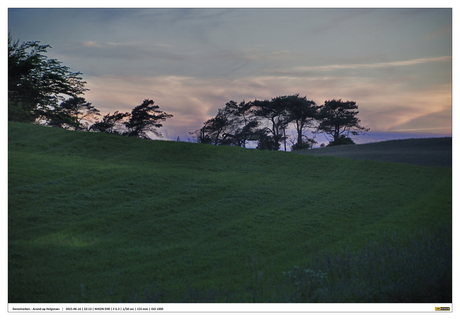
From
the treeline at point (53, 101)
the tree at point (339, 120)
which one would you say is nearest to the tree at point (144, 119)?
→ the treeline at point (53, 101)

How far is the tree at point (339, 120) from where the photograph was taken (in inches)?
1131

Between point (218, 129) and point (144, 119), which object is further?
point (218, 129)

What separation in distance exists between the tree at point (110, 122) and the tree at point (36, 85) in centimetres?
301

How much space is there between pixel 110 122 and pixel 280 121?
13.8 metres

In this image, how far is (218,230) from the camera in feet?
21.1

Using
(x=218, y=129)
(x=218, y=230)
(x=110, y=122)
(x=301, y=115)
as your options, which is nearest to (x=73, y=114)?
(x=110, y=122)

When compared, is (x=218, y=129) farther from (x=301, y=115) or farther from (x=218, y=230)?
(x=218, y=230)

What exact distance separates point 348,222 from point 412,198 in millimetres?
3097

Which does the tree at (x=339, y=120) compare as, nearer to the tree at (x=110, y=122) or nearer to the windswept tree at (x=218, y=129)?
the windswept tree at (x=218, y=129)

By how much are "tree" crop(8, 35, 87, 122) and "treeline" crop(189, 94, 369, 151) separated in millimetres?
9634

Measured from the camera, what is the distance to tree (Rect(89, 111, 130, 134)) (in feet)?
73.0

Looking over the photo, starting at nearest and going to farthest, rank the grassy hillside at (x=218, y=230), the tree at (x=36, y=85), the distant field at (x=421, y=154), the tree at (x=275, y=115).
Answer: the grassy hillside at (x=218, y=230) → the distant field at (x=421, y=154) → the tree at (x=36, y=85) → the tree at (x=275, y=115)
